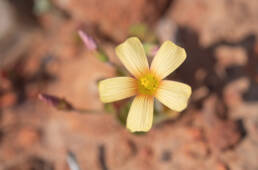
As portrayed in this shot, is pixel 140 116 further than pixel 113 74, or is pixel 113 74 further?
pixel 113 74

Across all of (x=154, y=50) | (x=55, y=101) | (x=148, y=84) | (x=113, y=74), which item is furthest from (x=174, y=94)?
(x=113, y=74)

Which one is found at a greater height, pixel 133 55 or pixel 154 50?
pixel 133 55

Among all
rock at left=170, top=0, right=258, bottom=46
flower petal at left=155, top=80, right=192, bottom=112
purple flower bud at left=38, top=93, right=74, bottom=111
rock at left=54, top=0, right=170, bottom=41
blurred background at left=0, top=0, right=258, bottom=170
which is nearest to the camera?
flower petal at left=155, top=80, right=192, bottom=112

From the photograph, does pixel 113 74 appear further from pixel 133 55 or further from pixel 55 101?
pixel 133 55

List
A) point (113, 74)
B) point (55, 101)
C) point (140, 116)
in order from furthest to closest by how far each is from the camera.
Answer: point (113, 74) < point (55, 101) < point (140, 116)

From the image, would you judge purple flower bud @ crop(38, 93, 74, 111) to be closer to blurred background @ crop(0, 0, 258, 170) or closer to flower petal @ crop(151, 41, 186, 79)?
blurred background @ crop(0, 0, 258, 170)

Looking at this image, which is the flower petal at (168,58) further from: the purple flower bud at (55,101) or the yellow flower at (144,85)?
the purple flower bud at (55,101)

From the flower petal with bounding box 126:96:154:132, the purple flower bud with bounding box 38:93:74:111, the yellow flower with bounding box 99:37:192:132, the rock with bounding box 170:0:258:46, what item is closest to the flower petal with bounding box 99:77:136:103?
the yellow flower with bounding box 99:37:192:132
